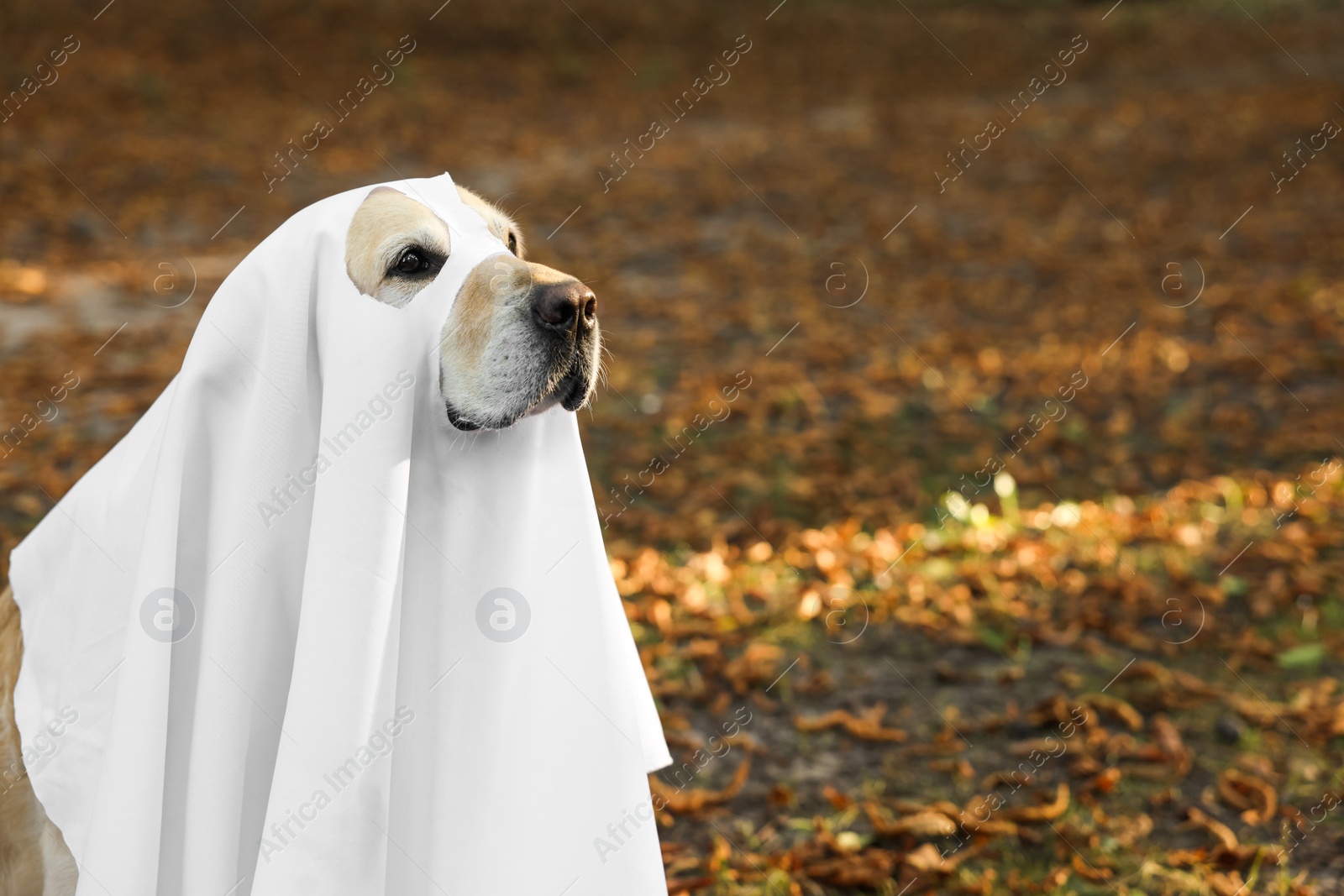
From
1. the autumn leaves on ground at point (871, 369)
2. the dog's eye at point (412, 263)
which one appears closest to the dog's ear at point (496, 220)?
the dog's eye at point (412, 263)

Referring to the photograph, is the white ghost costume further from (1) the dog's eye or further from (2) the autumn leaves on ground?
(2) the autumn leaves on ground

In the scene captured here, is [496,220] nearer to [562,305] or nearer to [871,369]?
[562,305]

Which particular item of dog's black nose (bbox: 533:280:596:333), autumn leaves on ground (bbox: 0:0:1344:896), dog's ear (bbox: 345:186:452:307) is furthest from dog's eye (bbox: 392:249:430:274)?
autumn leaves on ground (bbox: 0:0:1344:896)

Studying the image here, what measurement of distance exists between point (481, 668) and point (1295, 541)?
5.01m

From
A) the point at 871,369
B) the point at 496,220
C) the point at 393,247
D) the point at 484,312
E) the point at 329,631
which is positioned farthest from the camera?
the point at 871,369

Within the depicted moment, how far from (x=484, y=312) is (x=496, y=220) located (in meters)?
0.49

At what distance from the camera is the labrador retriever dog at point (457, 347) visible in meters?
2.34

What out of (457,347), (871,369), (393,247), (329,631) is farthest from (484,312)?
(871,369)

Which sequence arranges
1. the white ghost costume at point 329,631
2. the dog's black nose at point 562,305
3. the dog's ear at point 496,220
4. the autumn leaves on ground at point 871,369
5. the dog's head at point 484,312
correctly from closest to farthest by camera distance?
the white ghost costume at point 329,631 < the dog's head at point 484,312 < the dog's black nose at point 562,305 < the dog's ear at point 496,220 < the autumn leaves on ground at point 871,369

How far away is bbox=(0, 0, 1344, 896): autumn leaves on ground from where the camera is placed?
420cm

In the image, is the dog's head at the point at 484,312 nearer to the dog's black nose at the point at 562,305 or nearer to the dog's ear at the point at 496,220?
the dog's black nose at the point at 562,305

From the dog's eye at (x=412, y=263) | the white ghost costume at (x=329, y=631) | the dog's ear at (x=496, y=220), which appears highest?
the dog's ear at (x=496, y=220)

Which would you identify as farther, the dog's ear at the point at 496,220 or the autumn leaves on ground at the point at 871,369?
the autumn leaves on ground at the point at 871,369

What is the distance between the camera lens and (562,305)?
249 centimetres
